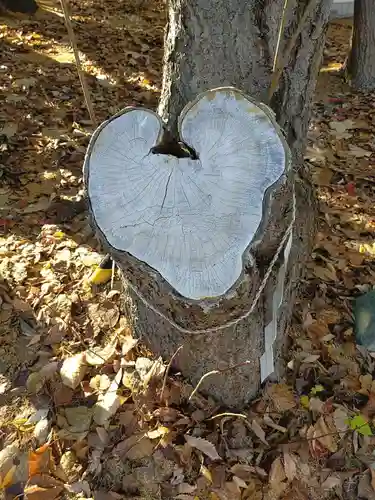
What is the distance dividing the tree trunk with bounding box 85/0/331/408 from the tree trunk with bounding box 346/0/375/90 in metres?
3.46

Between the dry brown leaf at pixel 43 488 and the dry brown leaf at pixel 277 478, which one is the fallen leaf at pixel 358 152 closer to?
the dry brown leaf at pixel 277 478

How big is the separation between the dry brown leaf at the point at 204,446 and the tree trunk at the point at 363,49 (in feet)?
13.8

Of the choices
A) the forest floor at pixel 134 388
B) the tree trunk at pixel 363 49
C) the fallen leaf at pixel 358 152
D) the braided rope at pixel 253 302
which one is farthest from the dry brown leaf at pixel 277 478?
the tree trunk at pixel 363 49

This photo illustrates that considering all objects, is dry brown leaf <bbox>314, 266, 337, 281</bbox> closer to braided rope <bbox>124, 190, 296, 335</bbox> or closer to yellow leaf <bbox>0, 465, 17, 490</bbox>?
braided rope <bbox>124, 190, 296, 335</bbox>

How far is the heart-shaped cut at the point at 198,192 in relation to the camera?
4.98 feet

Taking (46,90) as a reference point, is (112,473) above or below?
below

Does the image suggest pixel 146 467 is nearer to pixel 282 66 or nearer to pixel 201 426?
pixel 201 426

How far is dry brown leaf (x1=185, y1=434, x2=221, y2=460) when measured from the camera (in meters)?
2.01


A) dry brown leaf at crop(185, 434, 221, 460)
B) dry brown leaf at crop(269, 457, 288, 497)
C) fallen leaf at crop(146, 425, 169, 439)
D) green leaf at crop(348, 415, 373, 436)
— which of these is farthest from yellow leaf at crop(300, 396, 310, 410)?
fallen leaf at crop(146, 425, 169, 439)

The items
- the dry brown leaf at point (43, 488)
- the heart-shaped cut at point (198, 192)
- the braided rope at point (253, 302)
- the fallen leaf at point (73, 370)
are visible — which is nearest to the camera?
the heart-shaped cut at point (198, 192)

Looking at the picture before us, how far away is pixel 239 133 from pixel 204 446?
1.19 metres

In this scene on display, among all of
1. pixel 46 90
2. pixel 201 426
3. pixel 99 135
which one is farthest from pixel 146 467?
pixel 46 90

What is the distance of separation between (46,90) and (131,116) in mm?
3311

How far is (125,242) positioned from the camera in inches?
61.6
